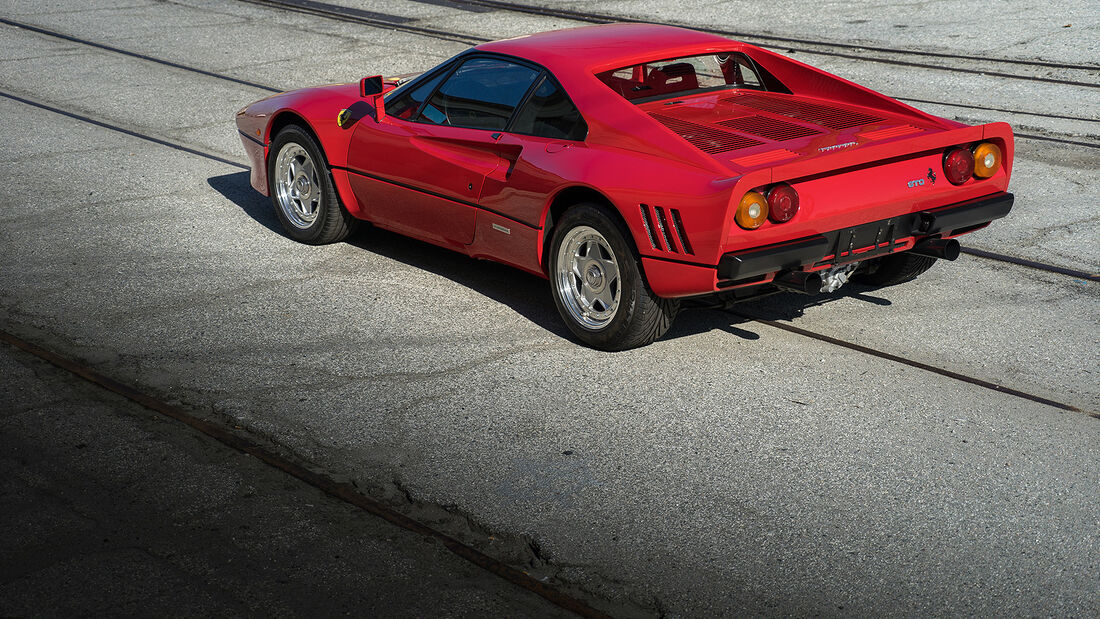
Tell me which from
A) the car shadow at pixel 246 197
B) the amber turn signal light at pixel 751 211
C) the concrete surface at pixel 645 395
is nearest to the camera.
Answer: the concrete surface at pixel 645 395

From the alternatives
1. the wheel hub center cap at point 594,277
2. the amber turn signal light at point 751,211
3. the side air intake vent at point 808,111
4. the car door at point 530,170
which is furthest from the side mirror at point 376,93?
the amber turn signal light at point 751,211

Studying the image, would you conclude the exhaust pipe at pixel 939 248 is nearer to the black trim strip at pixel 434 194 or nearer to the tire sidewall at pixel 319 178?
the black trim strip at pixel 434 194

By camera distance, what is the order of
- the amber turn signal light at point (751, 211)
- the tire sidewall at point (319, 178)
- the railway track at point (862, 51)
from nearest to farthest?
the amber turn signal light at point (751, 211) → the tire sidewall at point (319, 178) → the railway track at point (862, 51)

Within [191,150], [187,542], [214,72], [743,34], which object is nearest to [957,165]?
[187,542]

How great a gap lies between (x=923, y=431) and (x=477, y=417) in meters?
1.86

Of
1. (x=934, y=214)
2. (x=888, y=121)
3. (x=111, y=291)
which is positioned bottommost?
(x=111, y=291)

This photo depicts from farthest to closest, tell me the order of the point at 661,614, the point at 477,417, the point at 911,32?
the point at 911,32 < the point at 477,417 < the point at 661,614

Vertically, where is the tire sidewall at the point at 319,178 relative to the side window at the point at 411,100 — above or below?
below

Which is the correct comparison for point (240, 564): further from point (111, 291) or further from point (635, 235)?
point (111, 291)

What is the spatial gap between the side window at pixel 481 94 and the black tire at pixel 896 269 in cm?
208

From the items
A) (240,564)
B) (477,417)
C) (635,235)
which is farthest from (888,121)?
(240,564)

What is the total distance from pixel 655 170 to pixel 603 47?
1.18m

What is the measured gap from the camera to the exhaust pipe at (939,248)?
5.28m

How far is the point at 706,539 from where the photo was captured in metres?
3.86
